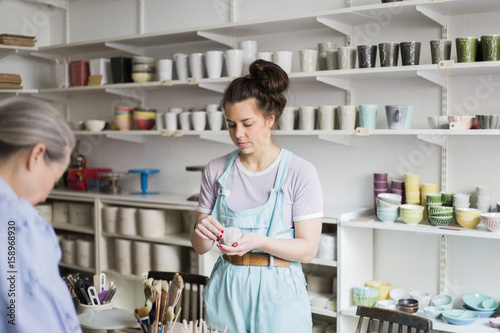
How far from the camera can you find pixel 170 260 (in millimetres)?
3512

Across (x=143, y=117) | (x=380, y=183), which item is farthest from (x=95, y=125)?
(x=380, y=183)

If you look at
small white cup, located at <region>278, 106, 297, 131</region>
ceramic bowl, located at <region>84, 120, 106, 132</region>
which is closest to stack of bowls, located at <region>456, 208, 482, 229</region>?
small white cup, located at <region>278, 106, 297, 131</region>

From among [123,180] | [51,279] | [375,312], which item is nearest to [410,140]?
[375,312]

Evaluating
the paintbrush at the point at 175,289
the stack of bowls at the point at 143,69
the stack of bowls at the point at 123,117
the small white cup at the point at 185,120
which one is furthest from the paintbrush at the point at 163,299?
the stack of bowls at the point at 123,117

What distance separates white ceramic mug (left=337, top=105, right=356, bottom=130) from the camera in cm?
287

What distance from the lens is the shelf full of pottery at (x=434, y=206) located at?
257 centimetres

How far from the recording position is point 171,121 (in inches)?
140

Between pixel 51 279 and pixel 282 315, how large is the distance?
1.15m

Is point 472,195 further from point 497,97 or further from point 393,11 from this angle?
point 393,11

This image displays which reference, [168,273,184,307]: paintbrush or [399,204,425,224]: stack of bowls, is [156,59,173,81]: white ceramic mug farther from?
[168,273,184,307]: paintbrush

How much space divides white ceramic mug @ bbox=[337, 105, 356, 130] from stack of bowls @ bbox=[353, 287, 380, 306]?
0.81 m

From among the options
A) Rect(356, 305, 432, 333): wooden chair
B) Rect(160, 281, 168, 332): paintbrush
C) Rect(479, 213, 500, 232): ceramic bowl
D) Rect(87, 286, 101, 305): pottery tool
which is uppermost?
Rect(479, 213, 500, 232): ceramic bowl

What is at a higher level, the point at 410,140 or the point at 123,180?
the point at 410,140

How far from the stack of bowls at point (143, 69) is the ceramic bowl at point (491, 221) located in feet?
7.21
